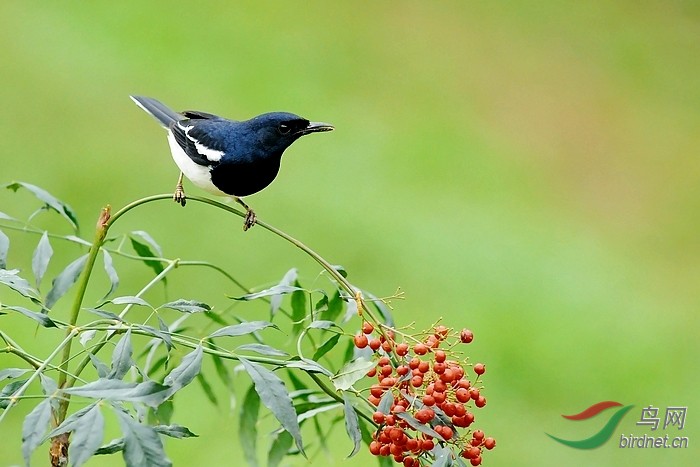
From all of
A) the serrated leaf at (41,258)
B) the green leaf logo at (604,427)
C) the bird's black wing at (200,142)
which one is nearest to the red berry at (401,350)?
the serrated leaf at (41,258)

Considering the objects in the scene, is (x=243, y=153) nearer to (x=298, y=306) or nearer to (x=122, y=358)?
(x=298, y=306)

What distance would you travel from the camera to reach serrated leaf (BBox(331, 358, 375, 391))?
1.47 meters

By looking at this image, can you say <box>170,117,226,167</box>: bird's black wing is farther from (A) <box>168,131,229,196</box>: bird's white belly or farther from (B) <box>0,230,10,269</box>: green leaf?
(B) <box>0,230,10,269</box>: green leaf

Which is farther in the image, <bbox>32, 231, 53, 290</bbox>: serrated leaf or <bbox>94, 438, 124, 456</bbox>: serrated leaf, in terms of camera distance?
<bbox>32, 231, 53, 290</bbox>: serrated leaf

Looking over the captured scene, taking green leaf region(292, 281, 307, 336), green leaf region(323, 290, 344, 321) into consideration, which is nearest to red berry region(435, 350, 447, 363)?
green leaf region(323, 290, 344, 321)

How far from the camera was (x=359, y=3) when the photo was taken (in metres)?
7.51

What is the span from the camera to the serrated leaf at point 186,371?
1324 mm

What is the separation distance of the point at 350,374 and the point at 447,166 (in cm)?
441

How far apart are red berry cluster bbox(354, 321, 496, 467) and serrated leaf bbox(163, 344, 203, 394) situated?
0.90 ft

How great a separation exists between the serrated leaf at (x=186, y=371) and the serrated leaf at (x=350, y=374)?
0.22m

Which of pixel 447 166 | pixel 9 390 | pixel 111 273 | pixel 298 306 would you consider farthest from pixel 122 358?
pixel 447 166

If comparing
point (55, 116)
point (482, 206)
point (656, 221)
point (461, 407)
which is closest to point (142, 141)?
point (55, 116)

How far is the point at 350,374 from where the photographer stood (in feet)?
4.90

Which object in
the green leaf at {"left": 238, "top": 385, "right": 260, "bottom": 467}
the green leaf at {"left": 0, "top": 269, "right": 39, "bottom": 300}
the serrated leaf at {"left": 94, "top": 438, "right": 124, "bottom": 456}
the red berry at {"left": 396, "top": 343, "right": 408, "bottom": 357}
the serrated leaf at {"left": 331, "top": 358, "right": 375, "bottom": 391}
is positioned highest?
the red berry at {"left": 396, "top": 343, "right": 408, "bottom": 357}
